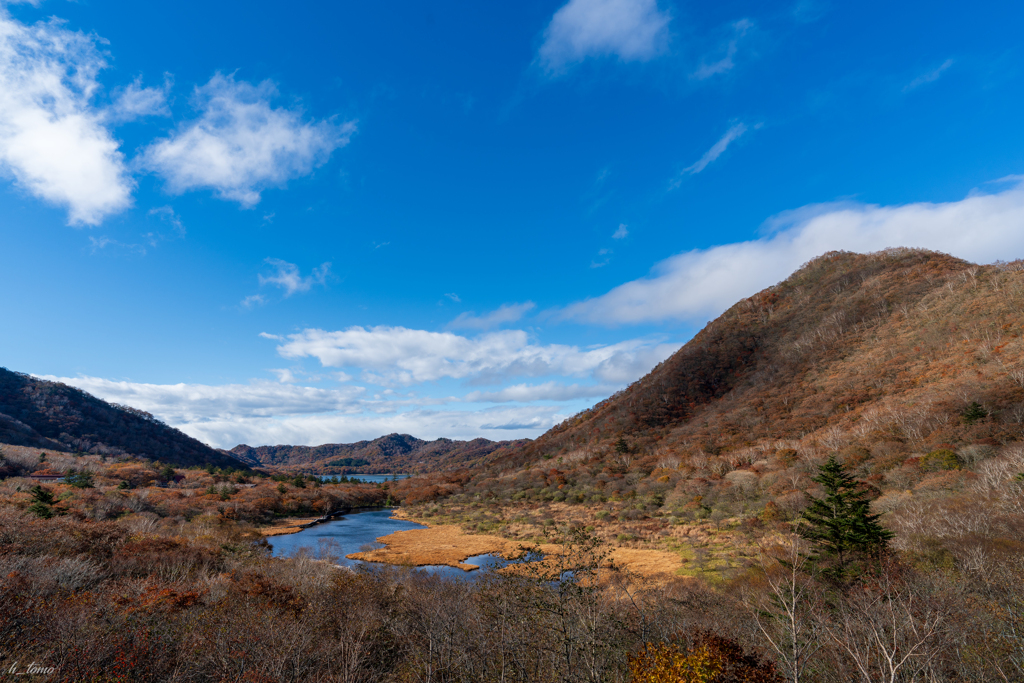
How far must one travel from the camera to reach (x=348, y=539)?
56562 mm

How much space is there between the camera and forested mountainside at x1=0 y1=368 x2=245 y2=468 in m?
109

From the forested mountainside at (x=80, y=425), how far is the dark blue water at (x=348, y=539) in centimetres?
8712

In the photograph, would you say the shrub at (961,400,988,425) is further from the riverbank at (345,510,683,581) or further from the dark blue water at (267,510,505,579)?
the dark blue water at (267,510,505,579)

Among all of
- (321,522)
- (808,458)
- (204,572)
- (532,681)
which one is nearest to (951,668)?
(532,681)

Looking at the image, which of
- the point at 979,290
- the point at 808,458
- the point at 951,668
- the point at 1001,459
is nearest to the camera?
the point at 951,668

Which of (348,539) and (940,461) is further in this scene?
(348,539)

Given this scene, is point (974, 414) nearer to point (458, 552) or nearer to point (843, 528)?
point (843, 528)

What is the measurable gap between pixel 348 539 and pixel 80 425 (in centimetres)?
12740

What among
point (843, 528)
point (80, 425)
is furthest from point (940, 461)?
point (80, 425)

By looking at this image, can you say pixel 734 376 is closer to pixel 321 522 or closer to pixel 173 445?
pixel 321 522

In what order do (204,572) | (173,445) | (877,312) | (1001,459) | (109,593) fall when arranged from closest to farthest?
(109,593) < (204,572) < (1001,459) < (877,312) < (173,445)

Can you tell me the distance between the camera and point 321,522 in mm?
71438

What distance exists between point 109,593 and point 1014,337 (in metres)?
91.2

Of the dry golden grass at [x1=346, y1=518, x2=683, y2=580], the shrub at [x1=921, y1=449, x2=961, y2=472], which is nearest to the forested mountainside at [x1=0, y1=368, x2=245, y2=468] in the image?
the dry golden grass at [x1=346, y1=518, x2=683, y2=580]
